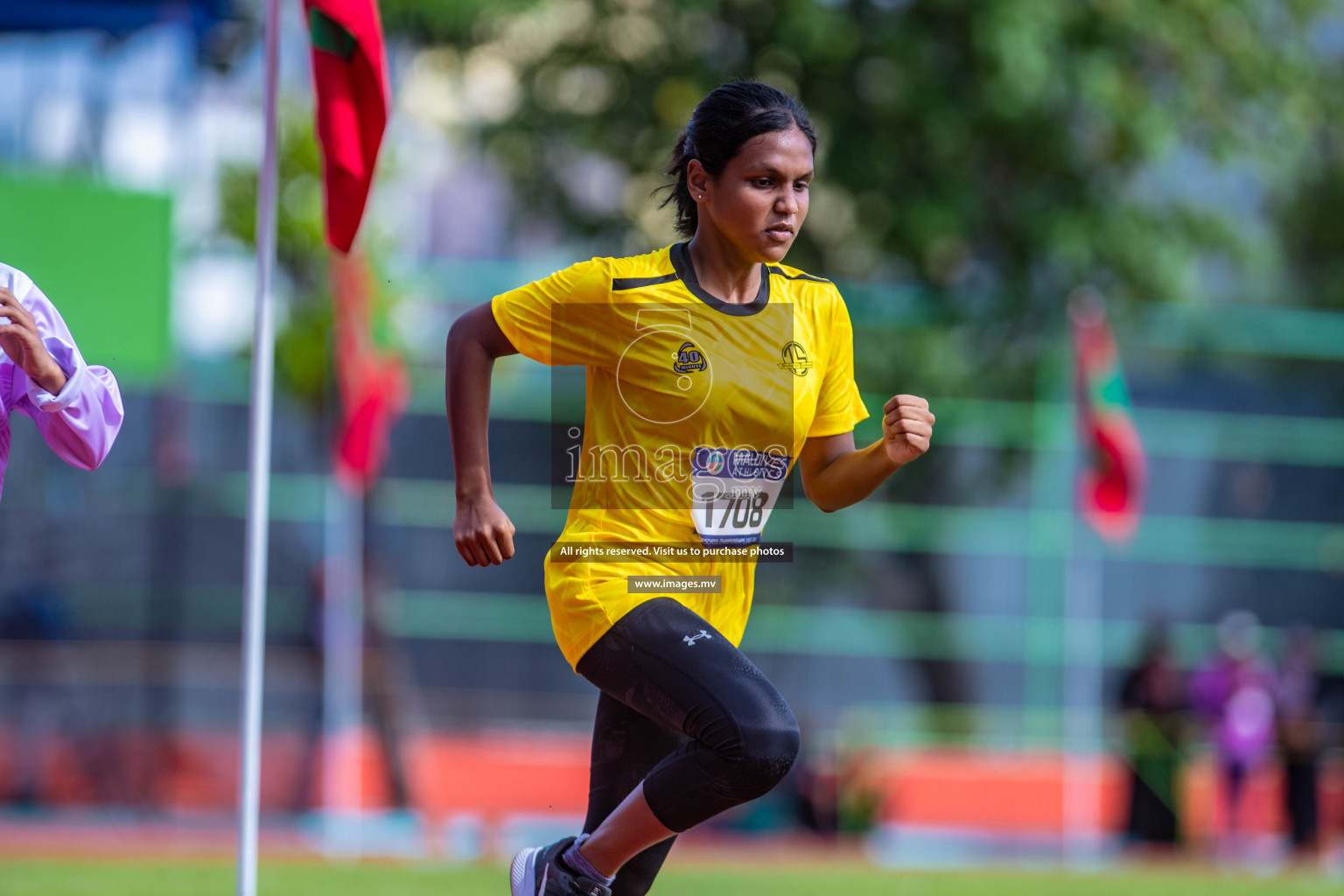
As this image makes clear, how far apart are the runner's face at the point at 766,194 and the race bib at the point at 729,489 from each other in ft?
1.62

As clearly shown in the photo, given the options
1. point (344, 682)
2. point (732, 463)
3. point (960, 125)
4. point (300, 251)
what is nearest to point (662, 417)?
point (732, 463)

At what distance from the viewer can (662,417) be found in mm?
4086

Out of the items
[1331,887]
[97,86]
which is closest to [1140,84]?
[1331,887]

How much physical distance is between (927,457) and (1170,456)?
8.68ft

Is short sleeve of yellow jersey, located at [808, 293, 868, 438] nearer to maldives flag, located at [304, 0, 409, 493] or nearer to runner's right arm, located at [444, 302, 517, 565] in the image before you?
runner's right arm, located at [444, 302, 517, 565]

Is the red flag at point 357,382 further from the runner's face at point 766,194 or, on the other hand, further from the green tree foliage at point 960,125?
the runner's face at point 766,194

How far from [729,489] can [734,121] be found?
0.90 meters

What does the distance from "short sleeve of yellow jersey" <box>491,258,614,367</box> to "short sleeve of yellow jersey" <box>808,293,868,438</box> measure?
0.61m

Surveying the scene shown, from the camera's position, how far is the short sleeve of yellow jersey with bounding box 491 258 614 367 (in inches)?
162

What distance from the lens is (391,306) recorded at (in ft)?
51.3

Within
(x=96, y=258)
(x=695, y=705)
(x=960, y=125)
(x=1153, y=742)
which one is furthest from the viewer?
(x=960, y=125)

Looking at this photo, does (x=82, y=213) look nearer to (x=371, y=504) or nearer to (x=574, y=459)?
(x=574, y=459)

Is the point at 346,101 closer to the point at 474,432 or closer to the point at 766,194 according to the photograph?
the point at 474,432

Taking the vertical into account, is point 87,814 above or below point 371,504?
below
